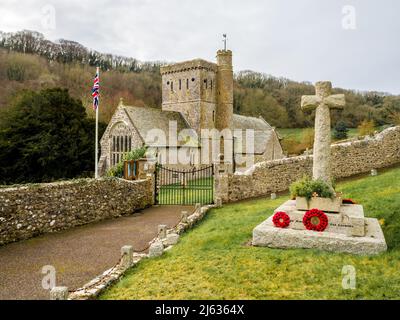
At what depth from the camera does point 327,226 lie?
766 cm

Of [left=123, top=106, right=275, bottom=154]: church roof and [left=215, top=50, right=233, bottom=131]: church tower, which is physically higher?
[left=215, top=50, right=233, bottom=131]: church tower

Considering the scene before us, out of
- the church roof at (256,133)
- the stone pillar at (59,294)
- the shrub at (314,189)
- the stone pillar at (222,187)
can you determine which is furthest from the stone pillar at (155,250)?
the church roof at (256,133)

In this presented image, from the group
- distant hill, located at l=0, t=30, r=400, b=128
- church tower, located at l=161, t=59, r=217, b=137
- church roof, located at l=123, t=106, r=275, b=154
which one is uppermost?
distant hill, located at l=0, t=30, r=400, b=128

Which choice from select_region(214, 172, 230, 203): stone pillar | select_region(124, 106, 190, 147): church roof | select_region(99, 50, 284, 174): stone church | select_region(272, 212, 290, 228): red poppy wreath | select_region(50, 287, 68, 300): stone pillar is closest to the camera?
select_region(50, 287, 68, 300): stone pillar

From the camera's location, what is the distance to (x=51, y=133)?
1169 inches

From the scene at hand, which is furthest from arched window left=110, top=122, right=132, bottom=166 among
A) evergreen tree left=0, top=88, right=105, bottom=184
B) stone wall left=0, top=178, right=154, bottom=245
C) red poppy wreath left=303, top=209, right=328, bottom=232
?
red poppy wreath left=303, top=209, right=328, bottom=232

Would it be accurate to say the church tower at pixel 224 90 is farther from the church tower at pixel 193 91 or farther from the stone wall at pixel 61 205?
the stone wall at pixel 61 205

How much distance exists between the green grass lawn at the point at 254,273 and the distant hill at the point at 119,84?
133ft

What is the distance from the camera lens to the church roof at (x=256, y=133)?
39.4 m

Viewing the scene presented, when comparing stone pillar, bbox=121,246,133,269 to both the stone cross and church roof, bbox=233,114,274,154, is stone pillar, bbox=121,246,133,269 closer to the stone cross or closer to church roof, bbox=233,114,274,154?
the stone cross

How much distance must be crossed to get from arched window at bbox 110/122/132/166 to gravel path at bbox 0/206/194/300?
17635 millimetres

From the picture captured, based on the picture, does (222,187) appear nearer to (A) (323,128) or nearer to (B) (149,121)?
(A) (323,128)

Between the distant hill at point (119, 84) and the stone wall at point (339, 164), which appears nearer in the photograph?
the stone wall at point (339, 164)

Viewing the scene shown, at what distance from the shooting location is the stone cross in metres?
8.59
